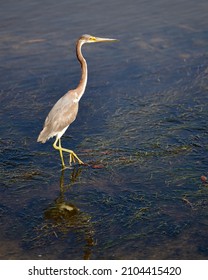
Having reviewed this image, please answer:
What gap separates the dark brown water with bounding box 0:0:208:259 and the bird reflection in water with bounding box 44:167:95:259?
0.05ft

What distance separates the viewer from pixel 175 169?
8.62 metres

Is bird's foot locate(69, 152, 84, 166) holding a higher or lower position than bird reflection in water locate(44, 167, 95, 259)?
higher

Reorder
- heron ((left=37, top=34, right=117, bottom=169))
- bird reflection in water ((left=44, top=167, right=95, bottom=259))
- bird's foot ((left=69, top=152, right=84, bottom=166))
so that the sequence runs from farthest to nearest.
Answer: heron ((left=37, top=34, right=117, bottom=169)) < bird's foot ((left=69, top=152, right=84, bottom=166)) < bird reflection in water ((left=44, top=167, right=95, bottom=259))

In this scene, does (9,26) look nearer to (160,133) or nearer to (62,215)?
(160,133)

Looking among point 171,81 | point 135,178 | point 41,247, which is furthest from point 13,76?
point 41,247

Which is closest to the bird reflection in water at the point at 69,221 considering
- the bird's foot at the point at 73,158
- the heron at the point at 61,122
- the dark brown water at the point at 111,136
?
the dark brown water at the point at 111,136

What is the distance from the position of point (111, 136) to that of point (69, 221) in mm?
2518

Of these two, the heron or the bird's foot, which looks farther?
the heron

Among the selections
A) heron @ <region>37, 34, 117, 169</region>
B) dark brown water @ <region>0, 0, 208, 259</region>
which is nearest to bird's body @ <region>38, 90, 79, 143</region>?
heron @ <region>37, 34, 117, 169</region>

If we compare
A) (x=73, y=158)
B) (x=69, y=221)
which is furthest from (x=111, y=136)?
(x=69, y=221)

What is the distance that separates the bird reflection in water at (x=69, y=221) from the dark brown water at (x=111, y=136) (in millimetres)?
15

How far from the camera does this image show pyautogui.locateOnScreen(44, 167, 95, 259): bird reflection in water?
7293 mm

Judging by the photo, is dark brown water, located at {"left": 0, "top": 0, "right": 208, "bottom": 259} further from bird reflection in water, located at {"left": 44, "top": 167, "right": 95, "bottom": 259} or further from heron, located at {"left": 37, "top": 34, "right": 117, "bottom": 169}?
heron, located at {"left": 37, "top": 34, "right": 117, "bottom": 169}

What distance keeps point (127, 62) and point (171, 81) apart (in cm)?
151
